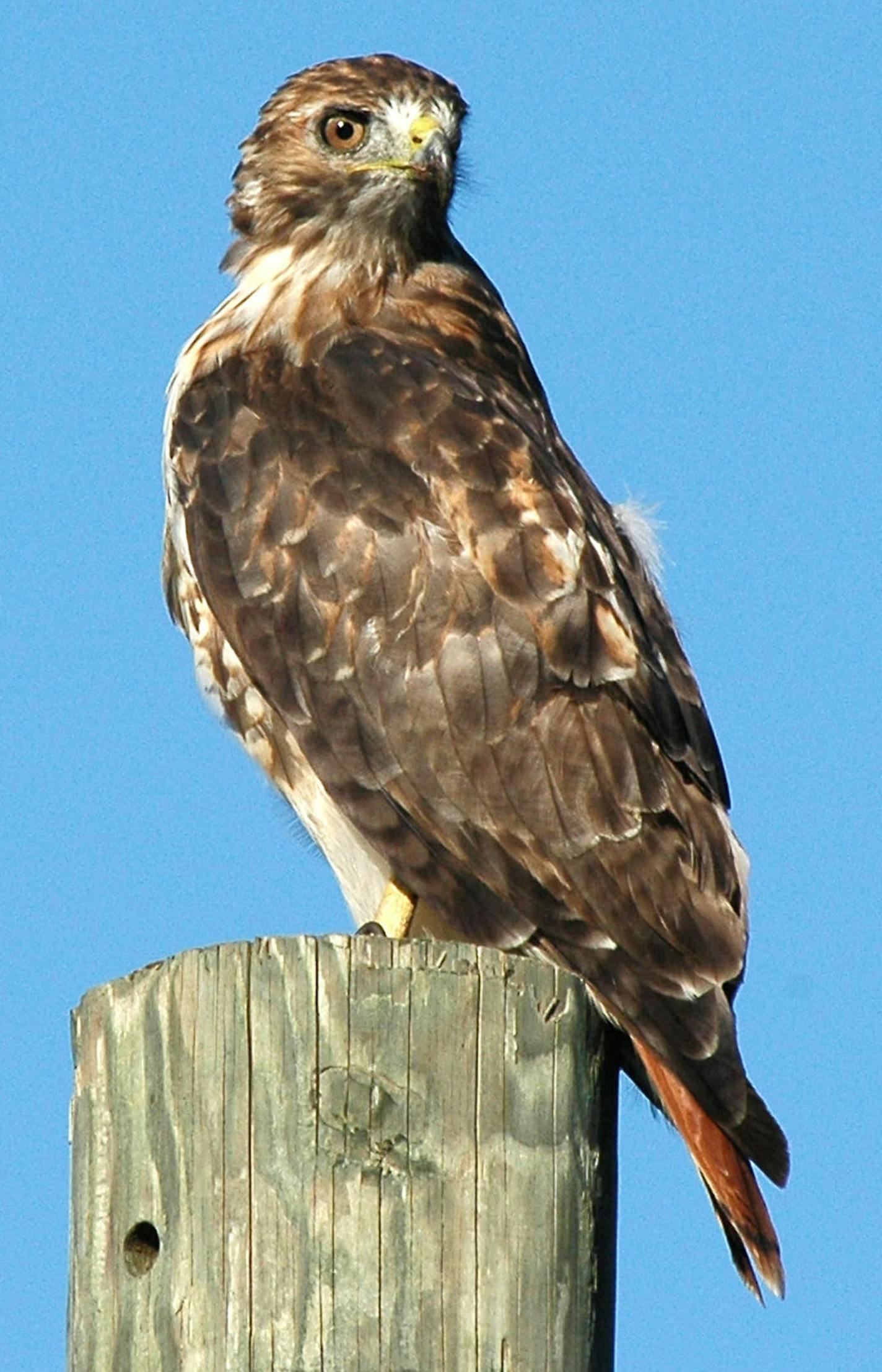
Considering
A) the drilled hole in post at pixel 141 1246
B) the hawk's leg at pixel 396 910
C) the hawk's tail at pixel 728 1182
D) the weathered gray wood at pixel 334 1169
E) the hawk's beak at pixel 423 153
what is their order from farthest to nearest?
the hawk's beak at pixel 423 153
the hawk's leg at pixel 396 910
the hawk's tail at pixel 728 1182
the drilled hole in post at pixel 141 1246
the weathered gray wood at pixel 334 1169

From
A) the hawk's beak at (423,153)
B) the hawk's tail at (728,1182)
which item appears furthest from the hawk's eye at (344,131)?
A: the hawk's tail at (728,1182)

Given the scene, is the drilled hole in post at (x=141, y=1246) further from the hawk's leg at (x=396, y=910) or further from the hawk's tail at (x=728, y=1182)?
the hawk's leg at (x=396, y=910)

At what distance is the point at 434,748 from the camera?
18.1 feet

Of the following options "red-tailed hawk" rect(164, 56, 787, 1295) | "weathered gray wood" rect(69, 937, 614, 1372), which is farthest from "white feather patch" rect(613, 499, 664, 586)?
"weathered gray wood" rect(69, 937, 614, 1372)

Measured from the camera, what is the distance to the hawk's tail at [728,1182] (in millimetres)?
4680

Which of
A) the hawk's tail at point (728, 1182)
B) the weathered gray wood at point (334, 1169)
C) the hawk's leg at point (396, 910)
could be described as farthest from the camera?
the hawk's leg at point (396, 910)

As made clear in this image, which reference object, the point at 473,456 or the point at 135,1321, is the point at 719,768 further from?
the point at 135,1321

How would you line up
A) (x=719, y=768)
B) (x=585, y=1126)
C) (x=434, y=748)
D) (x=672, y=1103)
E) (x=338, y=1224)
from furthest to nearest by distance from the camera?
(x=719, y=768)
(x=434, y=748)
(x=672, y=1103)
(x=585, y=1126)
(x=338, y=1224)

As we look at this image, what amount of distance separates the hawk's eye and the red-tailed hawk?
0.02m

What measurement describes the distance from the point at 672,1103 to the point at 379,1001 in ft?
5.18

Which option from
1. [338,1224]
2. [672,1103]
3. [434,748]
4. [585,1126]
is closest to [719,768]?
[434,748]

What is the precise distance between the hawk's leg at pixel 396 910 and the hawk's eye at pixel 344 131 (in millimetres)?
2120

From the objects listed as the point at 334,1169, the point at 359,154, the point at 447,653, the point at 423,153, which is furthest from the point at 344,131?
the point at 334,1169

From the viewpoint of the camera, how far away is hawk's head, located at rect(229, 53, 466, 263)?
623 centimetres
